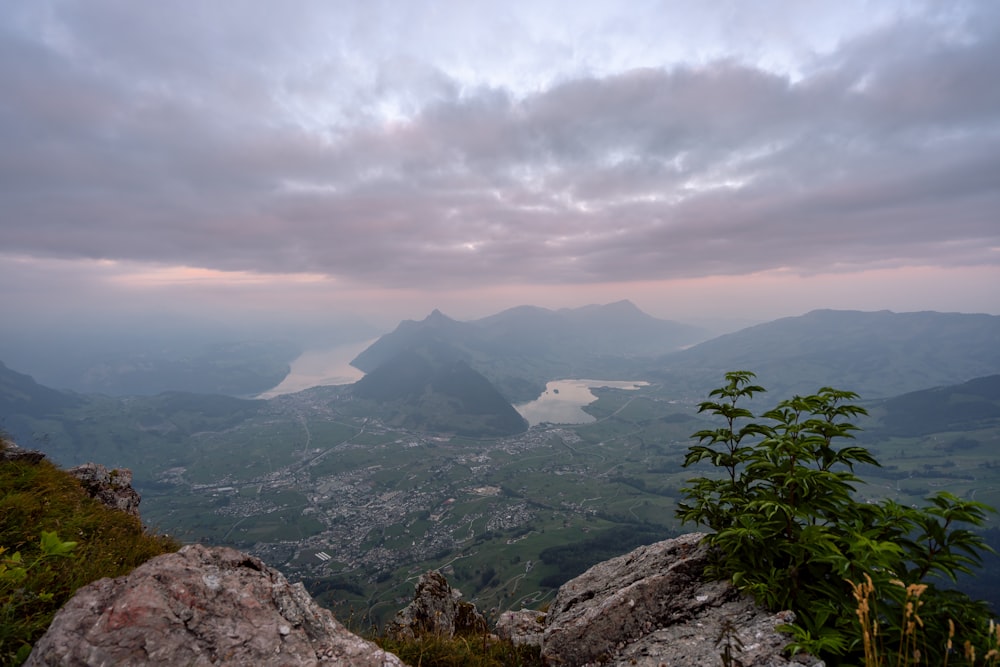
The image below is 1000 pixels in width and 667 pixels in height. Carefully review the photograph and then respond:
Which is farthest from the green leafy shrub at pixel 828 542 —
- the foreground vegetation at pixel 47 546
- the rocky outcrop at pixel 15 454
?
the rocky outcrop at pixel 15 454

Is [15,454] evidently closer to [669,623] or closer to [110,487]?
[110,487]

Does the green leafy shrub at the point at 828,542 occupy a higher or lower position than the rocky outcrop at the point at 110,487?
higher

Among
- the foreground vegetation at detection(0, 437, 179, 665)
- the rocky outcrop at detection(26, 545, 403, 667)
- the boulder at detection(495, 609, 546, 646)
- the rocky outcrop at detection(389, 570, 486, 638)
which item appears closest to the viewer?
the rocky outcrop at detection(26, 545, 403, 667)

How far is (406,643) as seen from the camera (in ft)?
23.2

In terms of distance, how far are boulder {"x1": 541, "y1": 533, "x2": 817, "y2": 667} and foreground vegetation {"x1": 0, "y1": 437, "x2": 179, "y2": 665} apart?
25.6ft

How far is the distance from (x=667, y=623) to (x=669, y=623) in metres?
0.04

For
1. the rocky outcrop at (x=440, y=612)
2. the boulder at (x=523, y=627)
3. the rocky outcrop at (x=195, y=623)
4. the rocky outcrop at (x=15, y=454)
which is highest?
the rocky outcrop at (x=15, y=454)

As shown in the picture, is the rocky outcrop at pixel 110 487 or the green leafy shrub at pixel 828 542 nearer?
the green leafy shrub at pixel 828 542

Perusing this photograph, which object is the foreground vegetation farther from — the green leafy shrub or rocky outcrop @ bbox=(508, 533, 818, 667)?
the green leafy shrub

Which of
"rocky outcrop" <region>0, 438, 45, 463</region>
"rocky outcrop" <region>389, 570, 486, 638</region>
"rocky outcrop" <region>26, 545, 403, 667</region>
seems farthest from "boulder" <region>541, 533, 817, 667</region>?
"rocky outcrop" <region>0, 438, 45, 463</region>

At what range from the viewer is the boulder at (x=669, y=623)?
18.1 ft

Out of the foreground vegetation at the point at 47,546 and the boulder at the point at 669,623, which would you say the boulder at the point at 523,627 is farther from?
the foreground vegetation at the point at 47,546

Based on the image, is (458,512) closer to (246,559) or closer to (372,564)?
(372,564)

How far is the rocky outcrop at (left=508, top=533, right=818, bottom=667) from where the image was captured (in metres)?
5.47
